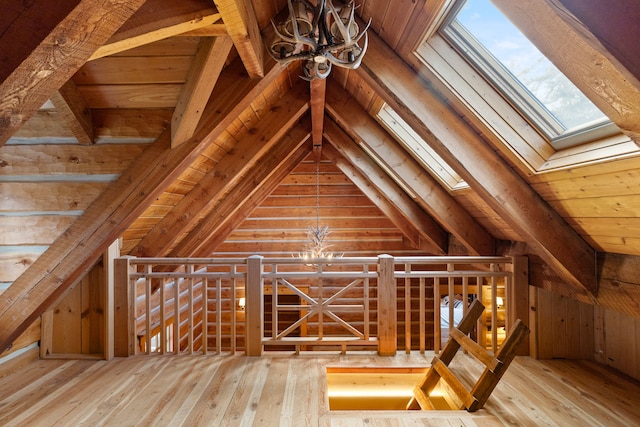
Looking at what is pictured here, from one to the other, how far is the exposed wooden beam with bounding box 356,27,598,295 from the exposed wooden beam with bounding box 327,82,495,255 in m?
1.11

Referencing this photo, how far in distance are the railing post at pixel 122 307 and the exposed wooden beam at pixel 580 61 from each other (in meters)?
3.38

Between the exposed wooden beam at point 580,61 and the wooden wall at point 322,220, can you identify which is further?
the wooden wall at point 322,220

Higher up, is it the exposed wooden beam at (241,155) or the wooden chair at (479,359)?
the exposed wooden beam at (241,155)

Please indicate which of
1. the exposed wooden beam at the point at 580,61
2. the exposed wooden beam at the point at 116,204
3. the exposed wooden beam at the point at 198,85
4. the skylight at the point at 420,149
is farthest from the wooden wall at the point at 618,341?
the exposed wooden beam at the point at 198,85

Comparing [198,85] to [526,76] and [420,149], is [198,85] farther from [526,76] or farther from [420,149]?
[420,149]

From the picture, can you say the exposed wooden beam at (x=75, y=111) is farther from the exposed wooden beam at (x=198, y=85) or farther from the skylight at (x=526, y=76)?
the skylight at (x=526, y=76)

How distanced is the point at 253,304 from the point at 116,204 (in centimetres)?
147

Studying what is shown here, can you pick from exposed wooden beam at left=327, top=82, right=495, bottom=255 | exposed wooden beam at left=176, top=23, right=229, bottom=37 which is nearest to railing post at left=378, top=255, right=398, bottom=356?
exposed wooden beam at left=327, top=82, right=495, bottom=255

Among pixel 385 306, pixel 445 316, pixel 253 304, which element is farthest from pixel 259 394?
pixel 445 316

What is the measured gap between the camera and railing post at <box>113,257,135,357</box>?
10.5 ft

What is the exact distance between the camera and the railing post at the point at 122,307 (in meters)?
3.21

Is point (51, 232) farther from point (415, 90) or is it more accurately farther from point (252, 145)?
point (415, 90)

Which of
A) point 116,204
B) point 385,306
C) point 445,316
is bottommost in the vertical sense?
point 445,316

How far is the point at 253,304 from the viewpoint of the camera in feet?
10.6
